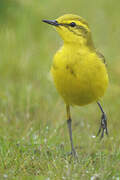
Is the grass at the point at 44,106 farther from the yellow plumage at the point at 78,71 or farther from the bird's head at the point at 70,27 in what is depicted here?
Result: the bird's head at the point at 70,27

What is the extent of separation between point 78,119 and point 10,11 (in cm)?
300

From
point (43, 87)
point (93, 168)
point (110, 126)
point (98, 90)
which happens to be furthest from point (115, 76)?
point (93, 168)

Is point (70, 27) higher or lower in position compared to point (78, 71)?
higher

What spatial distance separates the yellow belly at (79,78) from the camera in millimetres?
5449

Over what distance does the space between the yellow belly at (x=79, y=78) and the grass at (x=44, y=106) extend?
1.75 ft

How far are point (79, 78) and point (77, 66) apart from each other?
141 mm

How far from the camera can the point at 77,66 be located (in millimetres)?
5449

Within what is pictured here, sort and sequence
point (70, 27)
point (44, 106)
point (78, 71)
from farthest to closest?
point (44, 106) → point (70, 27) → point (78, 71)

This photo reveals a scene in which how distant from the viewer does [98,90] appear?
5711 millimetres

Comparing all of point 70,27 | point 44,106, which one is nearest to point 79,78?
point 70,27

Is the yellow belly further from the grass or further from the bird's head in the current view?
the grass

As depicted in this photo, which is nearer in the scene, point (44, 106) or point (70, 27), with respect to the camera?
point (70, 27)

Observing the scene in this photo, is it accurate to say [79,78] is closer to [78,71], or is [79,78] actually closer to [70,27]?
[78,71]

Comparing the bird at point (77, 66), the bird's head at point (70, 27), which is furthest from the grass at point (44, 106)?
the bird's head at point (70, 27)
